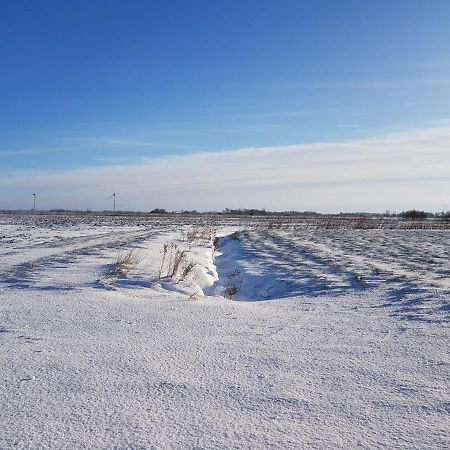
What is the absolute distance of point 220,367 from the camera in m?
4.05

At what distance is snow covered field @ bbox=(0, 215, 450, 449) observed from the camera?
2908 mm

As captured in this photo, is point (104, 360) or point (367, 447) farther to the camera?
point (104, 360)

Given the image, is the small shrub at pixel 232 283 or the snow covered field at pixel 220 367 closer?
the snow covered field at pixel 220 367

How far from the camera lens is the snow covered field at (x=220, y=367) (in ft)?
9.54

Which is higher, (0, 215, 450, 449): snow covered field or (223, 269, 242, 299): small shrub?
(0, 215, 450, 449): snow covered field

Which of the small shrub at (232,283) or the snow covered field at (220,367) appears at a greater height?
the snow covered field at (220,367)

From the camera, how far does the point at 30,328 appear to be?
17.3ft

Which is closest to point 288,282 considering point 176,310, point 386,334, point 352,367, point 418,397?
point 176,310

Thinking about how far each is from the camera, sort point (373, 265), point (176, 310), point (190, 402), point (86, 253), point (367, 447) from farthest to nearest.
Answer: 1. point (86, 253)
2. point (373, 265)
3. point (176, 310)
4. point (190, 402)
5. point (367, 447)

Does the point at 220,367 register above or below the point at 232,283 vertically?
above

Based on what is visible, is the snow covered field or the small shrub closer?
the snow covered field

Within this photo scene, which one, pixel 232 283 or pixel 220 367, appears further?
pixel 232 283

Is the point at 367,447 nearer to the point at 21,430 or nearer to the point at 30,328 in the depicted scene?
the point at 21,430

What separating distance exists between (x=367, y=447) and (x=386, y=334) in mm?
2587
